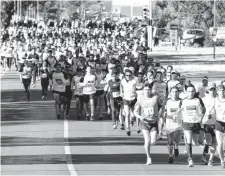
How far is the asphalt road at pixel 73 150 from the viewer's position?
19.6 m

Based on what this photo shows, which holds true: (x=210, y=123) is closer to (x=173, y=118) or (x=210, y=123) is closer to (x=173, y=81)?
(x=173, y=118)

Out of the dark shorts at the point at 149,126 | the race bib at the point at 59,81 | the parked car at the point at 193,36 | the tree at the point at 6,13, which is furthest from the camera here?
the tree at the point at 6,13

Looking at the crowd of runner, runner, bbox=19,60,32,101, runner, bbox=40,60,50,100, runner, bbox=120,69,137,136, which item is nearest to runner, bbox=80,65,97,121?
the crowd of runner

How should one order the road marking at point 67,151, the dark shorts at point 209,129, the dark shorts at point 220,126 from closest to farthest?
the road marking at point 67,151
the dark shorts at point 220,126
the dark shorts at point 209,129

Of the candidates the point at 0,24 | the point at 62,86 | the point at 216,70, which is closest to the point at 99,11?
the point at 0,24

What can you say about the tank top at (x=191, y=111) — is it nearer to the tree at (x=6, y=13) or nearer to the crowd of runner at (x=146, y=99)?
the crowd of runner at (x=146, y=99)

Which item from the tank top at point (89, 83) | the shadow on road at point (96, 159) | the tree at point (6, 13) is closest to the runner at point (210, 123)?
the shadow on road at point (96, 159)

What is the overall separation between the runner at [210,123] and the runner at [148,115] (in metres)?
1.02

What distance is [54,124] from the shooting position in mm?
Answer: 28406

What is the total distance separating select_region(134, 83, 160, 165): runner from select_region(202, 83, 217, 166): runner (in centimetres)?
102

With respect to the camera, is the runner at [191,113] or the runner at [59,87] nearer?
the runner at [191,113]

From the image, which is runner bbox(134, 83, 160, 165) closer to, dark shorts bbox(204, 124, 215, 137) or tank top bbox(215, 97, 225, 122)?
dark shorts bbox(204, 124, 215, 137)

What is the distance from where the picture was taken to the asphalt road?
64.2 feet

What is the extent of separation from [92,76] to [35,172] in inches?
379
